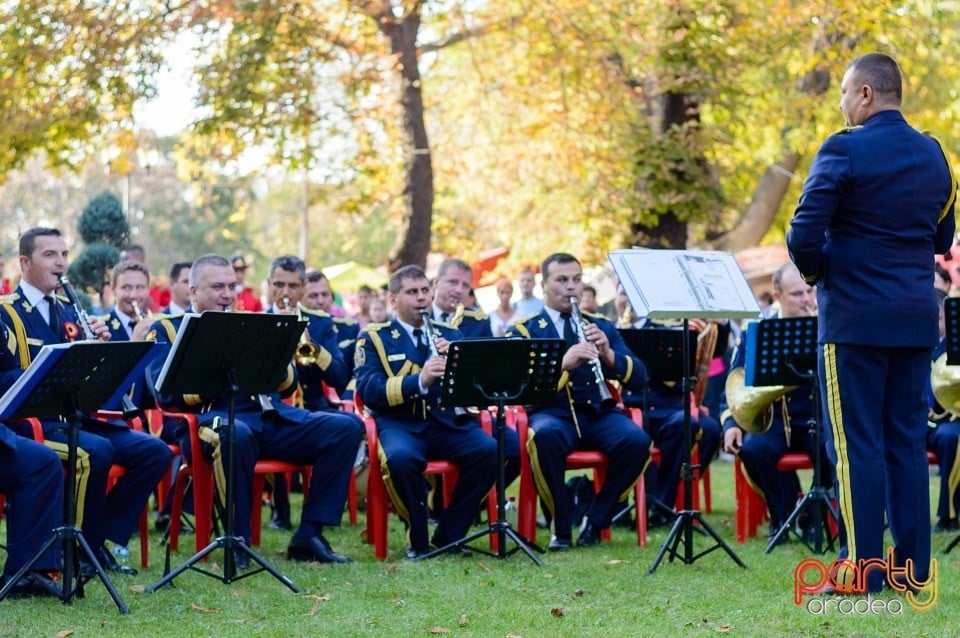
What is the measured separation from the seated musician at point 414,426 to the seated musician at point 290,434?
0.90 feet

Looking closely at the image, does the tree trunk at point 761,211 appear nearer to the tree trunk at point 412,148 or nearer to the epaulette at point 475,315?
the tree trunk at point 412,148

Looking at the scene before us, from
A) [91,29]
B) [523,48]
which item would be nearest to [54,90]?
[91,29]

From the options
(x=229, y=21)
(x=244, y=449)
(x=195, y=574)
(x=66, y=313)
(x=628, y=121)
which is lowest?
(x=195, y=574)

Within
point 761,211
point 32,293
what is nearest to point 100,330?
point 32,293

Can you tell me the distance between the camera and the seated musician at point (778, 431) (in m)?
8.18

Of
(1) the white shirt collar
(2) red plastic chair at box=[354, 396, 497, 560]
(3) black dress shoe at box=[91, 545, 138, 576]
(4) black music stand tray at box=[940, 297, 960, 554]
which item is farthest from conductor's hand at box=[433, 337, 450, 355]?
(4) black music stand tray at box=[940, 297, 960, 554]

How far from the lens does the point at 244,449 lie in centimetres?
738

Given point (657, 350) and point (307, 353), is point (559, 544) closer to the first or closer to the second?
point (657, 350)

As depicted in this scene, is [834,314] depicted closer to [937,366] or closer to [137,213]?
[937,366]

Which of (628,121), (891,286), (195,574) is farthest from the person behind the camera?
(628,121)

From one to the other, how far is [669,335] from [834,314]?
130 inches

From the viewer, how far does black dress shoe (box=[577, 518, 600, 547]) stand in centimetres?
823

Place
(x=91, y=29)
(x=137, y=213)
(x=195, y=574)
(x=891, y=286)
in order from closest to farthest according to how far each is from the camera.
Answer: (x=891, y=286), (x=195, y=574), (x=91, y=29), (x=137, y=213)

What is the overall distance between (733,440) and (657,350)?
1.04 meters
